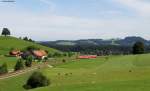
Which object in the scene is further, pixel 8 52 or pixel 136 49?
pixel 8 52

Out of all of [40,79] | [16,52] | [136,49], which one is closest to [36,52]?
[16,52]

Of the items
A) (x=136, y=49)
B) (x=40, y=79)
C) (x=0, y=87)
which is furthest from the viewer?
(x=136, y=49)

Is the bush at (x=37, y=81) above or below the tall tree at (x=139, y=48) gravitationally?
below

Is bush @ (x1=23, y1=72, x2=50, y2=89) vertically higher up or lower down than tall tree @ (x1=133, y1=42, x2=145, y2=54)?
lower down

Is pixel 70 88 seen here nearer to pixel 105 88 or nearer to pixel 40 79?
pixel 105 88

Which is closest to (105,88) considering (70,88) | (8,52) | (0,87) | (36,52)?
(70,88)

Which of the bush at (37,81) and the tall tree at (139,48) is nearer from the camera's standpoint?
the bush at (37,81)

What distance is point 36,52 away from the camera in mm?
183625

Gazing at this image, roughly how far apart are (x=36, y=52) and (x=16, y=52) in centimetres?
993

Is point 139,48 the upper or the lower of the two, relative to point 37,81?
upper

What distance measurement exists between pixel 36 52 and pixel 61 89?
471 ft

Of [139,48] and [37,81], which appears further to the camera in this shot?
[139,48]

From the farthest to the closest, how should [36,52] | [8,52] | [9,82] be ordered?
1. [8,52]
2. [36,52]
3. [9,82]

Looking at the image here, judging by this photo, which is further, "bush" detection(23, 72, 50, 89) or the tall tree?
the tall tree
